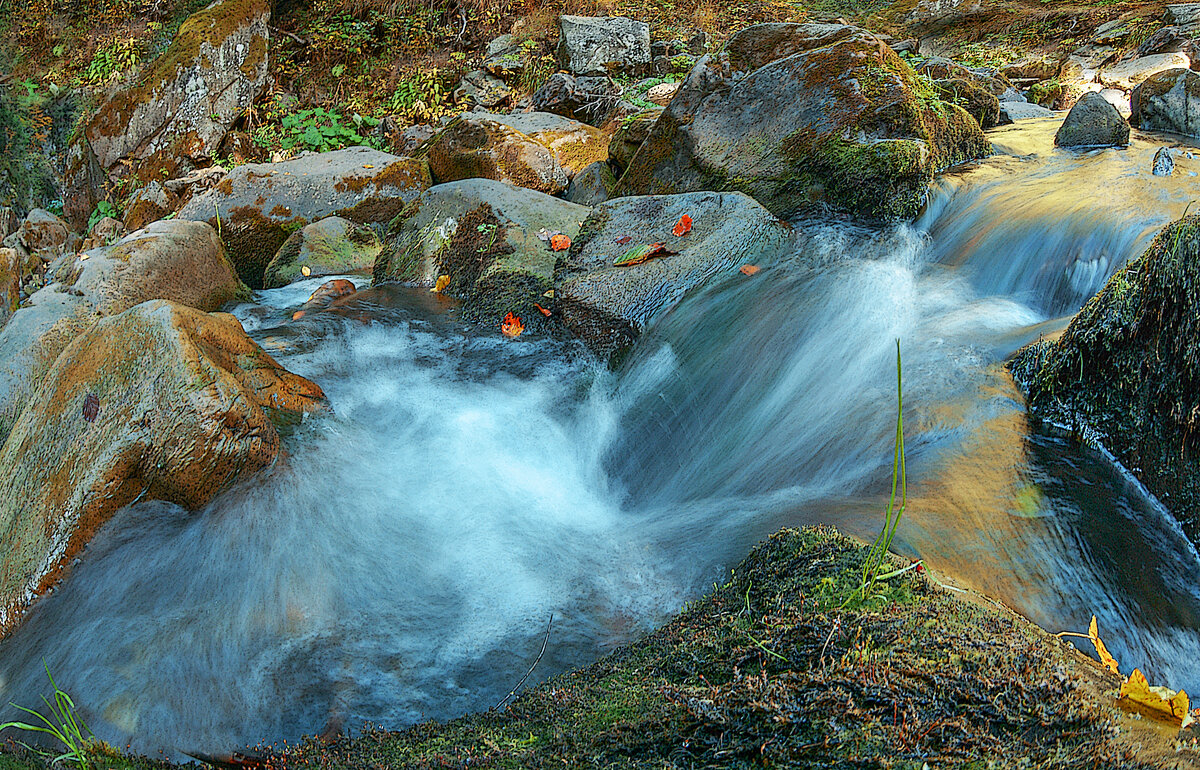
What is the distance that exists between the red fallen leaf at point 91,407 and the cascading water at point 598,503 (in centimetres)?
51

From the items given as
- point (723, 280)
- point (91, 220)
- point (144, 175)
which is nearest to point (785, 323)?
point (723, 280)

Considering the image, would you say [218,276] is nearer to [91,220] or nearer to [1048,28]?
[91,220]

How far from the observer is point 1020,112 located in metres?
8.89

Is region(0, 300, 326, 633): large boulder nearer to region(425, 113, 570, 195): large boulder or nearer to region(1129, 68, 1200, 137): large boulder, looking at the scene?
region(425, 113, 570, 195): large boulder

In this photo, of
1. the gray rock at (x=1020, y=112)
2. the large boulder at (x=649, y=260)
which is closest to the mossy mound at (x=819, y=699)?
the large boulder at (x=649, y=260)

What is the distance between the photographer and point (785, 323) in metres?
4.50

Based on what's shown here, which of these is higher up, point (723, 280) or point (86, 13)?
point (86, 13)

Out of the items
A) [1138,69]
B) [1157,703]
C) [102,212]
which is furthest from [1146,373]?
[102,212]

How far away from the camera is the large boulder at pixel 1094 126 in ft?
22.5

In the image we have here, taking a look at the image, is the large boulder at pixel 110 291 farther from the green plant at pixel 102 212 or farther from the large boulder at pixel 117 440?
the green plant at pixel 102 212

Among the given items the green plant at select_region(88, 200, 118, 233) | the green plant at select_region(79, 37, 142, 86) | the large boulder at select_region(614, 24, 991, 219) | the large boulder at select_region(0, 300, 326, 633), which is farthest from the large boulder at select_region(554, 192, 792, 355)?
the green plant at select_region(79, 37, 142, 86)

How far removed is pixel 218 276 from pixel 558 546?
4804 millimetres

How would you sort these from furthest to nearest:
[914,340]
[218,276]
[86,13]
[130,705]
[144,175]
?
[86,13]
[144,175]
[218,276]
[914,340]
[130,705]

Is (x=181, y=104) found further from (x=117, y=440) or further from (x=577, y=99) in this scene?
(x=117, y=440)
